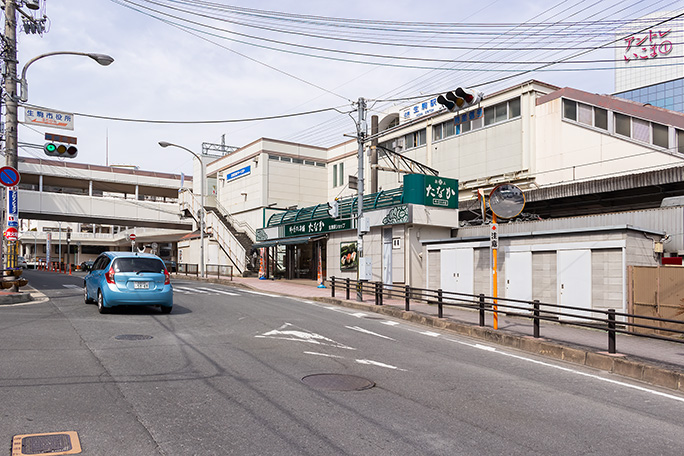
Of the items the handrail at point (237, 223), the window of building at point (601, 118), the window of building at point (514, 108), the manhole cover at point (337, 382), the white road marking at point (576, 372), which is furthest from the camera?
the handrail at point (237, 223)

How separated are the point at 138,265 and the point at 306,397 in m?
9.07

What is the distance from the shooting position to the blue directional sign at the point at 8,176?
1599 centimetres

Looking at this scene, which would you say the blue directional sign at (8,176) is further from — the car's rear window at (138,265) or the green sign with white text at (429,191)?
the green sign with white text at (429,191)

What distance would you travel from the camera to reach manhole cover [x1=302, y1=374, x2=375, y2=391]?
22.6 feet

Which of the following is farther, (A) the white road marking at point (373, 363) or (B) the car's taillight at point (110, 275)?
(B) the car's taillight at point (110, 275)

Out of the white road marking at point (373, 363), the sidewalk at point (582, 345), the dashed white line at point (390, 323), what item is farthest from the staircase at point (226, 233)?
the white road marking at point (373, 363)

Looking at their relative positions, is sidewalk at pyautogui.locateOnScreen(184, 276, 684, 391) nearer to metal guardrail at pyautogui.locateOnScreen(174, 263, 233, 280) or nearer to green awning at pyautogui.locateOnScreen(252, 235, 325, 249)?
green awning at pyautogui.locateOnScreen(252, 235, 325, 249)

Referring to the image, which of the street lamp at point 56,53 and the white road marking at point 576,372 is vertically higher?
the street lamp at point 56,53

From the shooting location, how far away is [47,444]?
4492 mm

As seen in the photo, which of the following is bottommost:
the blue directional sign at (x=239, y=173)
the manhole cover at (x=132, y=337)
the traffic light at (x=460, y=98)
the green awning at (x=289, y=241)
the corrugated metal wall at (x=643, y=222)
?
the manhole cover at (x=132, y=337)

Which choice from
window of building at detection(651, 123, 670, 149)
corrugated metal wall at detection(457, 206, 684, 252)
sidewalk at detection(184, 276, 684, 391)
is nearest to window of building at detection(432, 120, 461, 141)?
window of building at detection(651, 123, 670, 149)

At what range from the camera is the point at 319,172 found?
46.2 meters

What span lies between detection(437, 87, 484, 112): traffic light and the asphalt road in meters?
6.44

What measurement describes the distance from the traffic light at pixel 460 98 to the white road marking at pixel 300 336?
23.3 feet
